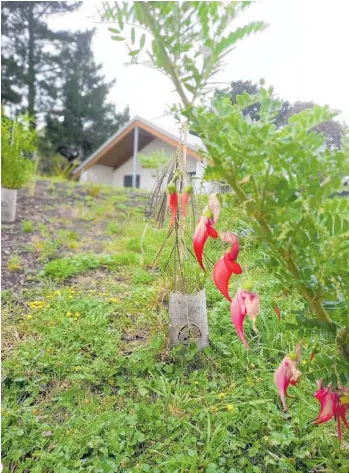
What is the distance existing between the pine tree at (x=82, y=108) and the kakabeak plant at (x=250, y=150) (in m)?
1.35

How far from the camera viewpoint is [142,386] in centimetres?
99

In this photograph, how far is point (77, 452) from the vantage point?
83 centimetres

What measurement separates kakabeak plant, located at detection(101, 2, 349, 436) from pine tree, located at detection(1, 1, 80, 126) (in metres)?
1.25

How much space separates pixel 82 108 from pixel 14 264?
2.15 metres

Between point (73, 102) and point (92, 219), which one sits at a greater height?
point (73, 102)

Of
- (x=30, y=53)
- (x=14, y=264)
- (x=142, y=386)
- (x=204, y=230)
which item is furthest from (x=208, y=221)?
(x=30, y=53)

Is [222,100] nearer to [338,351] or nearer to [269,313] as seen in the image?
[338,351]

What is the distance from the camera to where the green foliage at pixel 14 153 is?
8.05ft

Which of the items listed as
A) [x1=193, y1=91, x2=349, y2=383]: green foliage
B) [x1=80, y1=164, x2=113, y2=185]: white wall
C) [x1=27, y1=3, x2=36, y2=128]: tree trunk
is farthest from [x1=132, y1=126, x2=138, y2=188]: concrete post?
[x1=27, y1=3, x2=36, y2=128]: tree trunk

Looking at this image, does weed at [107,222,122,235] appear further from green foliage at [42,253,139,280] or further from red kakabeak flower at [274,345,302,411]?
red kakabeak flower at [274,345,302,411]

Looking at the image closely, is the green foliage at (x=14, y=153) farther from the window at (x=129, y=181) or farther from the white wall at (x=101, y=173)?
the window at (x=129, y=181)

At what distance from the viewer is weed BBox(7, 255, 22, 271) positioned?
1.70 meters

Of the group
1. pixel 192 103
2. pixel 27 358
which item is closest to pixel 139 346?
pixel 27 358

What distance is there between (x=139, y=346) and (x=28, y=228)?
1.38 metres
